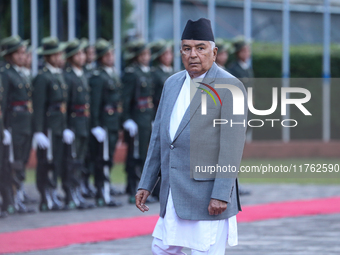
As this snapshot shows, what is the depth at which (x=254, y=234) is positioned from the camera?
7406 millimetres

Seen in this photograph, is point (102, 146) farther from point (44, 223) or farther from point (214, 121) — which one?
point (214, 121)

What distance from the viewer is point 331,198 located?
10.4 meters

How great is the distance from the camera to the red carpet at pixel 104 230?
22.8 feet

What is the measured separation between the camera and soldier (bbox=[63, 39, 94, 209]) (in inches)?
362

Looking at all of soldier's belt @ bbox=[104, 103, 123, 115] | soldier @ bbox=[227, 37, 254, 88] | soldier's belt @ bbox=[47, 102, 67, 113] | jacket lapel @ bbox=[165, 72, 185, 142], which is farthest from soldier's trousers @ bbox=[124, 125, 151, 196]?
jacket lapel @ bbox=[165, 72, 185, 142]

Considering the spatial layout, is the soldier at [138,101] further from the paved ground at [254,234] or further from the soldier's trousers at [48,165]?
the soldier's trousers at [48,165]

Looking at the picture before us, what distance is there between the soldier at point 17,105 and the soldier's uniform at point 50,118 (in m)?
0.13

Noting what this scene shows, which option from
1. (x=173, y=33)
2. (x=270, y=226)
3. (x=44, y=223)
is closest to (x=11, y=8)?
(x=173, y=33)

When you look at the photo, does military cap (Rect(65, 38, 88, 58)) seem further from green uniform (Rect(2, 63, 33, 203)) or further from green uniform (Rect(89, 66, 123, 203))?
green uniform (Rect(2, 63, 33, 203))

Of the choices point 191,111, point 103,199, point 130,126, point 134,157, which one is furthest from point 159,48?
point 191,111

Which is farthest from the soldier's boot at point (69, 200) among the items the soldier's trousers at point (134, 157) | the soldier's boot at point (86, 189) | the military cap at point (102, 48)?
the military cap at point (102, 48)

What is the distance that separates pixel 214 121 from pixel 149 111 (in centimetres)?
597

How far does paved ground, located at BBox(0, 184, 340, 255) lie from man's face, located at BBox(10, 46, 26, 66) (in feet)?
6.30

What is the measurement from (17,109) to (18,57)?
664 mm
